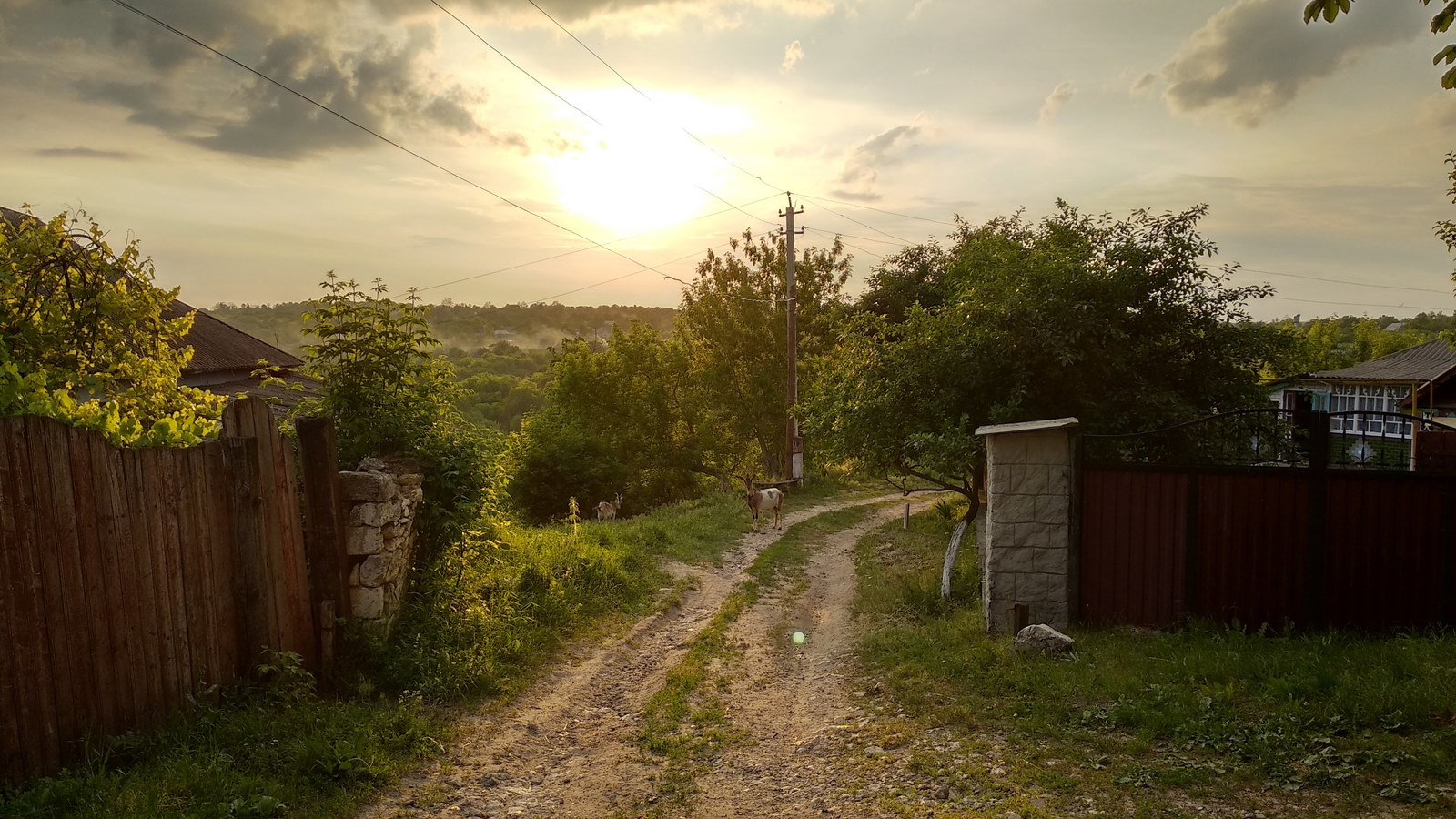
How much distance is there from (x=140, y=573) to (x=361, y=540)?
190 centimetres

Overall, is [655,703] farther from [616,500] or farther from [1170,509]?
[616,500]

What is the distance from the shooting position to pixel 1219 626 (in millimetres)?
8492

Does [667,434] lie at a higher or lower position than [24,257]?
lower

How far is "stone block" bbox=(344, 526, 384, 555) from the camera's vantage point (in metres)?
7.40

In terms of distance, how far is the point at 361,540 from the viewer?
7.42m

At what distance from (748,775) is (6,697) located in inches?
195

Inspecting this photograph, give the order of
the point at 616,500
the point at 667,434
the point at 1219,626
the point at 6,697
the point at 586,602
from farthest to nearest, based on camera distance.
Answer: the point at 667,434 → the point at 616,500 → the point at 586,602 → the point at 1219,626 → the point at 6,697

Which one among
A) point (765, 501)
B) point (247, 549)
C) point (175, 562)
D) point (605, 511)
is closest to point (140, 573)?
point (175, 562)

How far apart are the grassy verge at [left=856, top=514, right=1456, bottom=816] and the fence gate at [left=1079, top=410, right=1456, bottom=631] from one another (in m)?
0.46

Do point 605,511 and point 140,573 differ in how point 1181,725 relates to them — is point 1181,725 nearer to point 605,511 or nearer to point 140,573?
point 140,573

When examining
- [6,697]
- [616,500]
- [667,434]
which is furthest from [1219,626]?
[667,434]

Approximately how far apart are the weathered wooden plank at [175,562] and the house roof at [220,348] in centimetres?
1216

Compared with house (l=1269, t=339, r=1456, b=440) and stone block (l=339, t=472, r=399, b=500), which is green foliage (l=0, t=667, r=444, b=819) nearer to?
stone block (l=339, t=472, r=399, b=500)

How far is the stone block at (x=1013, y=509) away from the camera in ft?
30.7
